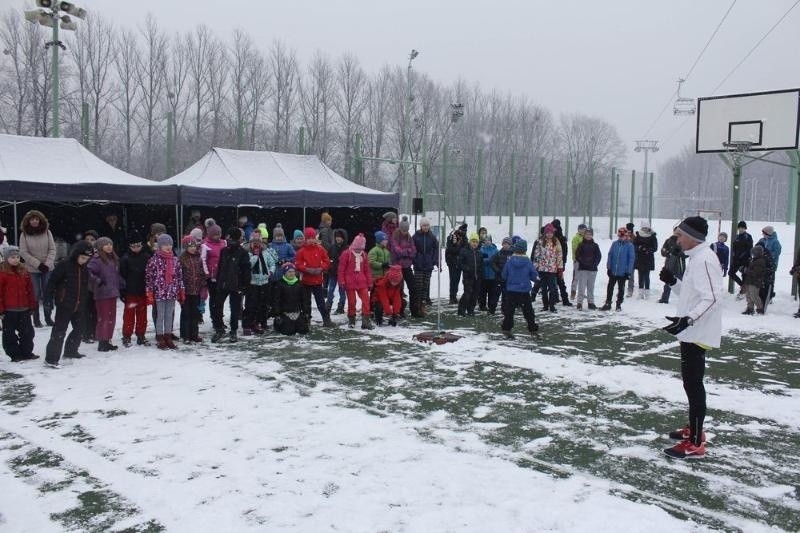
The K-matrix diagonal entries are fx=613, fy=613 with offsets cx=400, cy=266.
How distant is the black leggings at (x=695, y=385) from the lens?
16.3ft

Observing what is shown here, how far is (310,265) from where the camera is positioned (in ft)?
33.8

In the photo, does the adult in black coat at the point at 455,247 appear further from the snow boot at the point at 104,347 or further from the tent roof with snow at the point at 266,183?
the snow boot at the point at 104,347

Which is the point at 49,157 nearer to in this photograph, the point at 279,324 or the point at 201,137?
the point at 279,324

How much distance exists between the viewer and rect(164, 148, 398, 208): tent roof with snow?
48.9 feet

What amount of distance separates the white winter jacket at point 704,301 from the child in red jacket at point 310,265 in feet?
21.1

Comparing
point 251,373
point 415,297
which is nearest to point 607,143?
point 415,297

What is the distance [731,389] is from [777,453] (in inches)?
81.0

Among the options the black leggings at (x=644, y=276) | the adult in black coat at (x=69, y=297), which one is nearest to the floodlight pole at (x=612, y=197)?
the black leggings at (x=644, y=276)

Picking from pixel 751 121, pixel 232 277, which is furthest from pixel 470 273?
pixel 751 121

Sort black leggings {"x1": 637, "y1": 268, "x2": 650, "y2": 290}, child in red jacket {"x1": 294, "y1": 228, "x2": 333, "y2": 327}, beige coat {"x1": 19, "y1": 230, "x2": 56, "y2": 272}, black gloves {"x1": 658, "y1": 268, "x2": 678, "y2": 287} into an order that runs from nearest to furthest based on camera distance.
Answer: black gloves {"x1": 658, "y1": 268, "x2": 678, "y2": 287} → beige coat {"x1": 19, "y1": 230, "x2": 56, "y2": 272} → child in red jacket {"x1": 294, "y1": 228, "x2": 333, "y2": 327} → black leggings {"x1": 637, "y1": 268, "x2": 650, "y2": 290}

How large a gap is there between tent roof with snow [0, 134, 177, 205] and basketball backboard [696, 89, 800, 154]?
45.0 feet

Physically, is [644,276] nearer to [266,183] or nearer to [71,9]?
[266,183]

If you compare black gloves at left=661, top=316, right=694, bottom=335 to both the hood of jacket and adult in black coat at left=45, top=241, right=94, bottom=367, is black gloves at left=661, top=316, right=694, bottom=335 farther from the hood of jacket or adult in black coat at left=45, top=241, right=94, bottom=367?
the hood of jacket

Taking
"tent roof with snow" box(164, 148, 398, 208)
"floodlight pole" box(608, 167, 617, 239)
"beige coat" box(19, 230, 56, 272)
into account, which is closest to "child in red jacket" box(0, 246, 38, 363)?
"beige coat" box(19, 230, 56, 272)
